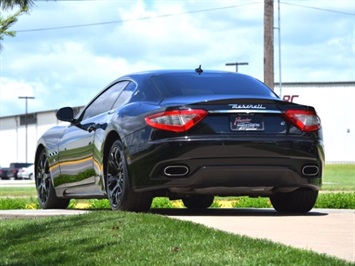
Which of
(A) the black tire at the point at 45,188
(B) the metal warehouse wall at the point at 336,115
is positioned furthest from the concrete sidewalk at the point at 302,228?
(B) the metal warehouse wall at the point at 336,115

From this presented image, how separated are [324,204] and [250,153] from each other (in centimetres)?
426

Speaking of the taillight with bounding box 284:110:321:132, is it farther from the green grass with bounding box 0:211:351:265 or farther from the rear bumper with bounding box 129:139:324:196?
the green grass with bounding box 0:211:351:265

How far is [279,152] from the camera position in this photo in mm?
A: 9906

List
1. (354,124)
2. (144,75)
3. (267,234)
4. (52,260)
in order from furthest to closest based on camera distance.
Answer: (354,124) < (144,75) < (267,234) < (52,260)

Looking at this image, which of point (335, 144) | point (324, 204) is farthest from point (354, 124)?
point (324, 204)

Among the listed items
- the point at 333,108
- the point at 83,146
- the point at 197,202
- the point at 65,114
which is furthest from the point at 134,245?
the point at 333,108

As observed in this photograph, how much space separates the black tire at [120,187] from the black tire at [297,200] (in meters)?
1.69

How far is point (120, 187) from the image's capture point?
10359 millimetres

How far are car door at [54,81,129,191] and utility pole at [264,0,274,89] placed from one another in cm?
1292

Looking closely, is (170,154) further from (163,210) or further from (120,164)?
(163,210)

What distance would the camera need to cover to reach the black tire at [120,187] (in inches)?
398

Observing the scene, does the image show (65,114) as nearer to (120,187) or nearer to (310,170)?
(120,187)

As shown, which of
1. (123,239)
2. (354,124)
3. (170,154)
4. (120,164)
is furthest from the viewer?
(354,124)

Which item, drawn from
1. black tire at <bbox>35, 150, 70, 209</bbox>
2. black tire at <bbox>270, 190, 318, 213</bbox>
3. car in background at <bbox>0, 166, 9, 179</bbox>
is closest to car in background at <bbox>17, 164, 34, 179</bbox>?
car in background at <bbox>0, 166, 9, 179</bbox>
